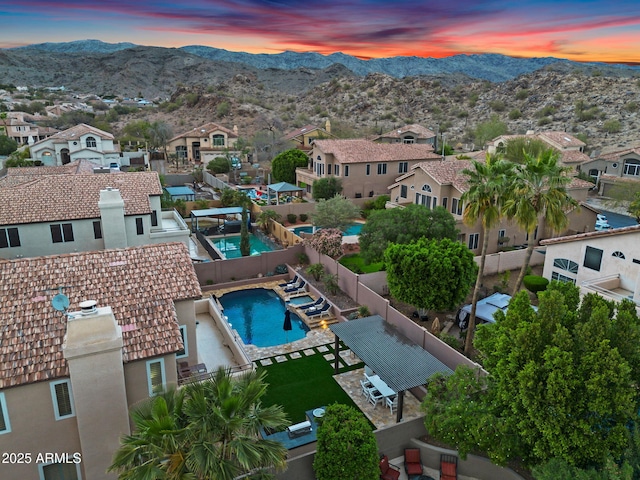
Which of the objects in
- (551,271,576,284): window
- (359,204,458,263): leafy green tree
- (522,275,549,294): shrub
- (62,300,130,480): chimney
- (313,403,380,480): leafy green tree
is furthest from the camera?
(359,204,458,263): leafy green tree

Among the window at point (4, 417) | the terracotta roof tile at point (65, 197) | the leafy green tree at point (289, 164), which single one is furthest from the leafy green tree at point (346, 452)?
the leafy green tree at point (289, 164)

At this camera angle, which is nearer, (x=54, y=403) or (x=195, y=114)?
(x=54, y=403)

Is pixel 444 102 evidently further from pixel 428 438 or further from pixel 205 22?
pixel 428 438

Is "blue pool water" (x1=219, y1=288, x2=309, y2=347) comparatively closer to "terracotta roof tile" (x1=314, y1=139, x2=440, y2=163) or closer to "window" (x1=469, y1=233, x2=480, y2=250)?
"window" (x1=469, y1=233, x2=480, y2=250)

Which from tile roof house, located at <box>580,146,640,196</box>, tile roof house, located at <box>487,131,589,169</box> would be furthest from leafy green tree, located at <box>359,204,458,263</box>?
tile roof house, located at <box>580,146,640,196</box>

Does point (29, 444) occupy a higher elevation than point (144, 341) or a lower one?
lower

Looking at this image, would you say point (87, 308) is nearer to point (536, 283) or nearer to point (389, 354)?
point (389, 354)

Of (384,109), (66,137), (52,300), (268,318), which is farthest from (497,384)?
(384,109)
